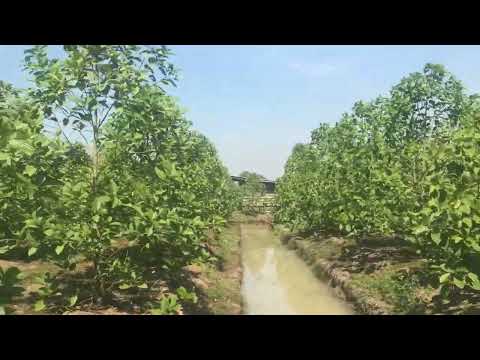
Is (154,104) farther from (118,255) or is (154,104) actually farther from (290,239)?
(290,239)

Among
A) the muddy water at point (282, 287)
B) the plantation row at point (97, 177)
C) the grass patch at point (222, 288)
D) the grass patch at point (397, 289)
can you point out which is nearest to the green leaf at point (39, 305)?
the plantation row at point (97, 177)

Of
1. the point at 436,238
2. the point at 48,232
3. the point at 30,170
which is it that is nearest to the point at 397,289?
the point at 436,238

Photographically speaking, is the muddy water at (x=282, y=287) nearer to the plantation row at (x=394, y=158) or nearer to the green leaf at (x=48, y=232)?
the plantation row at (x=394, y=158)

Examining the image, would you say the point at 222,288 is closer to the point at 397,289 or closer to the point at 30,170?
the point at 397,289

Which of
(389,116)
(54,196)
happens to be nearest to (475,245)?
(54,196)

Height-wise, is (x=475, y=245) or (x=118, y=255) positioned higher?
(x=475, y=245)

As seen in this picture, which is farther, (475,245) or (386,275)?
(386,275)

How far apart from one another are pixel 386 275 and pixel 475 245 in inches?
289

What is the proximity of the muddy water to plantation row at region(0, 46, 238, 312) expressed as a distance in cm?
631

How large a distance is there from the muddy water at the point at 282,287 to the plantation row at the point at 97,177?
6310 mm

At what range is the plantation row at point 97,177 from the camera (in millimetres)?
6148

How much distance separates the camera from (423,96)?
15930 mm

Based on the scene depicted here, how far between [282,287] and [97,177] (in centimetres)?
1224

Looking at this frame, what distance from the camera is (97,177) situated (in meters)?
6.82
